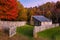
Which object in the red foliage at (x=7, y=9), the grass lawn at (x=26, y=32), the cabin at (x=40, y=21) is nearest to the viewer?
the grass lawn at (x=26, y=32)

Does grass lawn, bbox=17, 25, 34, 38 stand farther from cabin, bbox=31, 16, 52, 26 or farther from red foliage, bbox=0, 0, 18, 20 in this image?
cabin, bbox=31, 16, 52, 26

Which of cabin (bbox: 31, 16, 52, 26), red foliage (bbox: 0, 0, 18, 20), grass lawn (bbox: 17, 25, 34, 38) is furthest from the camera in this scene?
cabin (bbox: 31, 16, 52, 26)

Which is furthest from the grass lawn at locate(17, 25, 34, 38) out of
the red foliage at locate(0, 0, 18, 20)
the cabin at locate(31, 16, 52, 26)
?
the cabin at locate(31, 16, 52, 26)

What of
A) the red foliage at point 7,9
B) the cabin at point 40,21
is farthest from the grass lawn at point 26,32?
the cabin at point 40,21

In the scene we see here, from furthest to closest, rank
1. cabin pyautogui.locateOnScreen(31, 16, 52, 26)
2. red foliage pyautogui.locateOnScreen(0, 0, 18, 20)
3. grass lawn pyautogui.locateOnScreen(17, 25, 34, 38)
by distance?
cabin pyautogui.locateOnScreen(31, 16, 52, 26), red foliage pyautogui.locateOnScreen(0, 0, 18, 20), grass lawn pyautogui.locateOnScreen(17, 25, 34, 38)

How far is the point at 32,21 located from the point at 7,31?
3600cm

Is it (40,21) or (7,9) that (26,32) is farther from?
(40,21)

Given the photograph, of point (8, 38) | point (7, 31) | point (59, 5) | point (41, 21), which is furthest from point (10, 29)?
point (59, 5)

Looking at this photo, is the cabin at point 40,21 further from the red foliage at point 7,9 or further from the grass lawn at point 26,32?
the grass lawn at point 26,32

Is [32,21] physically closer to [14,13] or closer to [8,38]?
[14,13]

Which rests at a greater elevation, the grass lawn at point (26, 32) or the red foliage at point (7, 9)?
the red foliage at point (7, 9)

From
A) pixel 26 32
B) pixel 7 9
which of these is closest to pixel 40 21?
pixel 7 9

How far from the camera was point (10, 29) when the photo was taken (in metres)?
26.5

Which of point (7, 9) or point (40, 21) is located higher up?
point (7, 9)
